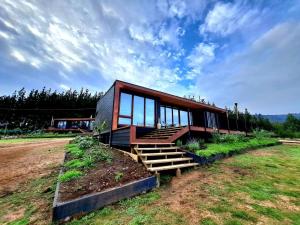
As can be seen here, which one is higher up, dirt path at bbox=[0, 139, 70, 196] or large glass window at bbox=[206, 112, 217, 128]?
large glass window at bbox=[206, 112, 217, 128]

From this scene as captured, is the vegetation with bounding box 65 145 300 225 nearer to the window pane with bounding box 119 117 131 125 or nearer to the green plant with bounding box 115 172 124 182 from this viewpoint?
the green plant with bounding box 115 172 124 182

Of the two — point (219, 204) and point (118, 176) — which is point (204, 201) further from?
point (118, 176)

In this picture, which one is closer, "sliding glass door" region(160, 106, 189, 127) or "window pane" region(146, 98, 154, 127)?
"window pane" region(146, 98, 154, 127)

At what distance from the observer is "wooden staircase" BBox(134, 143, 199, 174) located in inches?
202

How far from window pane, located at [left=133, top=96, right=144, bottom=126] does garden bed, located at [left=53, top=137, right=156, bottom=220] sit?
5495mm

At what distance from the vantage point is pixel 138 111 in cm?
1135

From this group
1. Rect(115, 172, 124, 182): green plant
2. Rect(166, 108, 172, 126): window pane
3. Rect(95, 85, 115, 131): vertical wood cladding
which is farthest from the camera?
Rect(166, 108, 172, 126): window pane

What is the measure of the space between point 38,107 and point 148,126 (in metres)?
29.9

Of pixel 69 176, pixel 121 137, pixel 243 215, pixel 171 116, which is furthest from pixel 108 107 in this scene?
pixel 243 215

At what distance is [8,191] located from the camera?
4723mm

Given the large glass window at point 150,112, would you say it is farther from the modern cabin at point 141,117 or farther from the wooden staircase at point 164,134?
the wooden staircase at point 164,134

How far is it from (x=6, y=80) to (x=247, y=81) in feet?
173

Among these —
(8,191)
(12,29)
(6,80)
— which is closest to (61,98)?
(6,80)

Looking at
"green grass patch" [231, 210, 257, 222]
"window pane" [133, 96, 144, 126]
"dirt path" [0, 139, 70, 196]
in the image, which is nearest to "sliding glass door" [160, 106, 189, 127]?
"window pane" [133, 96, 144, 126]
